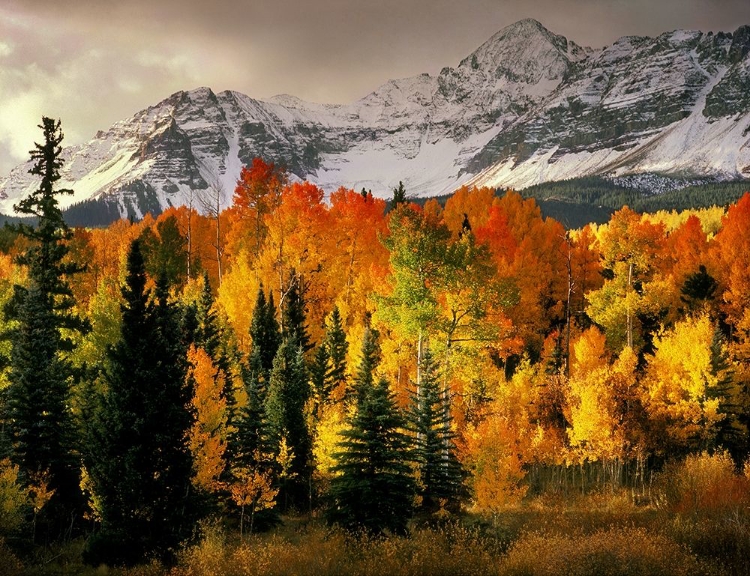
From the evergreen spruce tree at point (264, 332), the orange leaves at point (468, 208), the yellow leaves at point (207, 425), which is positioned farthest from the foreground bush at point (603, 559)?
the orange leaves at point (468, 208)

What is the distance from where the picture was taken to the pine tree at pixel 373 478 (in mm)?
22469

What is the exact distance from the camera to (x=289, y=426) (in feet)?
127

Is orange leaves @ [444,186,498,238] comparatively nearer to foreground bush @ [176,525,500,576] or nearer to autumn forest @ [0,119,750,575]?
autumn forest @ [0,119,750,575]

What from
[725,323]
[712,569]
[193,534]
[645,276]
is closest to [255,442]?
[193,534]

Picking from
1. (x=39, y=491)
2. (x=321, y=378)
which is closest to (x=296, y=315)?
(x=321, y=378)

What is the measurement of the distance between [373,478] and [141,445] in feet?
31.0

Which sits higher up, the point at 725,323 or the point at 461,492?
the point at 725,323

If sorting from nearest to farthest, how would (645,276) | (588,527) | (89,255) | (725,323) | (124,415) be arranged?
(124,415) < (588,527) < (645,276) < (725,323) < (89,255)

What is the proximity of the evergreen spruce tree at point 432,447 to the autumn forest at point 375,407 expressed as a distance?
15 centimetres

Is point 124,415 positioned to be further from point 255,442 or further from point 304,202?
point 304,202

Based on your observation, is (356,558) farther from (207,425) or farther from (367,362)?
(367,362)

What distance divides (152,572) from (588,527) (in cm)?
1972

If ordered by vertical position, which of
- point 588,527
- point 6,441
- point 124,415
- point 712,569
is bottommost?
point 588,527

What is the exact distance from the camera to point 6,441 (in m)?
31.8
